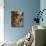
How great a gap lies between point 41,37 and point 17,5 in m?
3.24

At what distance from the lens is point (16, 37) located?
5.66 m

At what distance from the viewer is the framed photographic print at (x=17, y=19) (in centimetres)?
565

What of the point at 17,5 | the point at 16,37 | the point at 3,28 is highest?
the point at 17,5

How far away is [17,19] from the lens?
566 cm

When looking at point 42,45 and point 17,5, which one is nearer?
point 42,45

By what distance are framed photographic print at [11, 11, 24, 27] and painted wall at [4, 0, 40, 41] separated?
12 centimetres

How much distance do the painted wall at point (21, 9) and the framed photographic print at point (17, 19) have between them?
0.41 feet

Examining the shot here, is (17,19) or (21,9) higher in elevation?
(21,9)

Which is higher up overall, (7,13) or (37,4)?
(37,4)

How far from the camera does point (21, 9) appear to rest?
5645mm

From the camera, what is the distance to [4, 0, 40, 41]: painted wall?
5.60 metres

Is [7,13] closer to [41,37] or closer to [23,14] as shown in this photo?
[23,14]

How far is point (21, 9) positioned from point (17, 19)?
445mm

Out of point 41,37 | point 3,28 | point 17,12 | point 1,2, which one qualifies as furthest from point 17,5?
point 41,37
